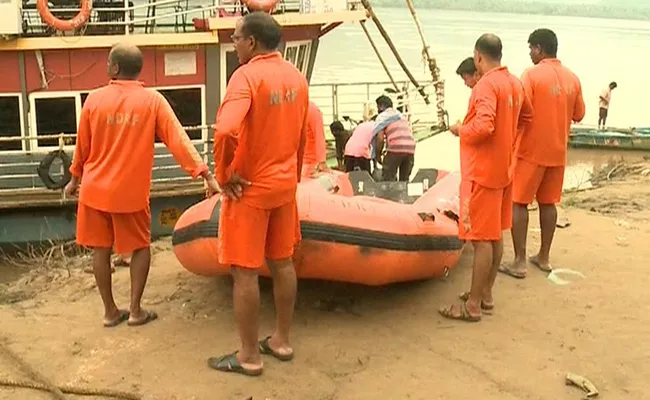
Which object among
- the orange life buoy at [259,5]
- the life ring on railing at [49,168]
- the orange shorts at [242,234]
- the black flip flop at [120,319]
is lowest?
the black flip flop at [120,319]

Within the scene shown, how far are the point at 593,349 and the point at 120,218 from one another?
9.30ft

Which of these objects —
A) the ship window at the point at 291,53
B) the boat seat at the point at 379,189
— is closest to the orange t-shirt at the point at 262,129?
the boat seat at the point at 379,189

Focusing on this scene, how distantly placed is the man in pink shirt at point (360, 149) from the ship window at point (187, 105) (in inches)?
71.5

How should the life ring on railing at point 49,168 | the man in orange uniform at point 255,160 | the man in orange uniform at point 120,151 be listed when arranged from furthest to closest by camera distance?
1. the life ring on railing at point 49,168
2. the man in orange uniform at point 120,151
3. the man in orange uniform at point 255,160

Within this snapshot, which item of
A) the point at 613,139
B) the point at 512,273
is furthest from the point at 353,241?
the point at 613,139

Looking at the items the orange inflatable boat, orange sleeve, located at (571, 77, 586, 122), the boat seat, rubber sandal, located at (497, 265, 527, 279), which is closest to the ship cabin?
the boat seat

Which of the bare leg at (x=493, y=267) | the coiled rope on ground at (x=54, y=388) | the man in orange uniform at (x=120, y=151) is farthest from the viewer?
the bare leg at (x=493, y=267)

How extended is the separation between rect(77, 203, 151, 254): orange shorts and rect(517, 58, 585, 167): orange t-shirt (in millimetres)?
2755

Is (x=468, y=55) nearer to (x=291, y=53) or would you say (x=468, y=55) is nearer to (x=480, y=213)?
(x=291, y=53)

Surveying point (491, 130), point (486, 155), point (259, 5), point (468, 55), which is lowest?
point (468, 55)

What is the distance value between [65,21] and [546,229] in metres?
5.52

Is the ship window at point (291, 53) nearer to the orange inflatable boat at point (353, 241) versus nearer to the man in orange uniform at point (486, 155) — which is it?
the orange inflatable boat at point (353, 241)

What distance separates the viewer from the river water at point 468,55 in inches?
787

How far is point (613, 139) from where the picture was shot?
18.6 metres
